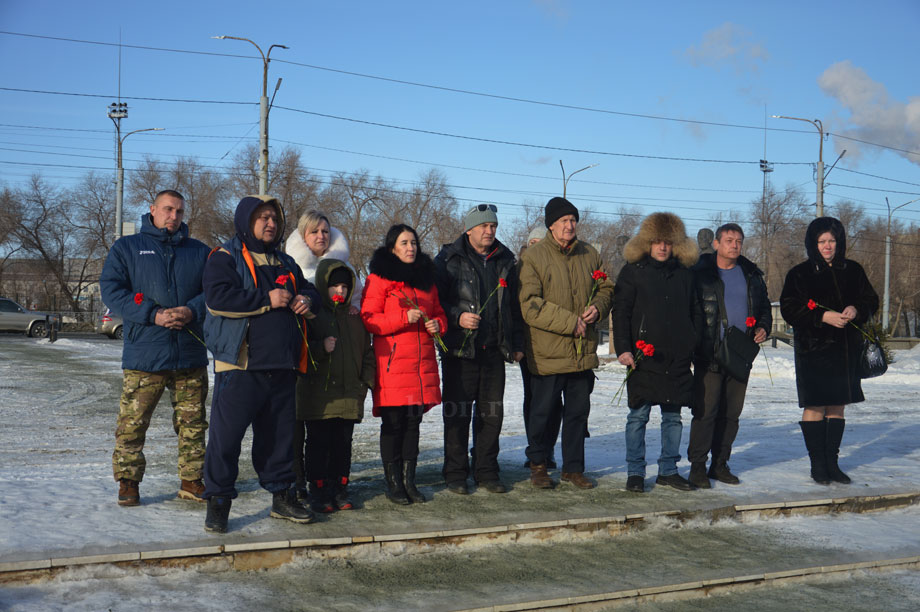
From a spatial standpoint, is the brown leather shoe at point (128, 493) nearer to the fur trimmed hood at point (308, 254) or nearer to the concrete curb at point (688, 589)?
the fur trimmed hood at point (308, 254)

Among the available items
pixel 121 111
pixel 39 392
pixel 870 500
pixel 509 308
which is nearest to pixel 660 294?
pixel 509 308

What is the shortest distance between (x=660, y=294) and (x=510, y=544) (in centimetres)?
241

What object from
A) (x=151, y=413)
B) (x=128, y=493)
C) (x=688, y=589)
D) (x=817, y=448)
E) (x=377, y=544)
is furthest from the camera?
(x=817, y=448)

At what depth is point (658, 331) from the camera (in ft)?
20.9

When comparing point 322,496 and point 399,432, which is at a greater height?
point 399,432

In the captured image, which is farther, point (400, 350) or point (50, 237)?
point (50, 237)

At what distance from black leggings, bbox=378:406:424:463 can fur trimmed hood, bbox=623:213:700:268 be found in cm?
220

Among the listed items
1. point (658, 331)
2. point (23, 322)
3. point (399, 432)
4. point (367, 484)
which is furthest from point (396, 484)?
point (23, 322)

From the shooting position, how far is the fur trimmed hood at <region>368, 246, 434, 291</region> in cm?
580

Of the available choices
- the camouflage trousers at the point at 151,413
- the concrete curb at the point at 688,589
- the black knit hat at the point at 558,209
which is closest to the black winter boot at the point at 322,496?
the camouflage trousers at the point at 151,413

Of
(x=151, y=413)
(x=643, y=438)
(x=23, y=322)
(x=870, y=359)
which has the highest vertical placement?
(x=870, y=359)

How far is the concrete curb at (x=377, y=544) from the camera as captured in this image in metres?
4.19

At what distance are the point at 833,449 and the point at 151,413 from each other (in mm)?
5463

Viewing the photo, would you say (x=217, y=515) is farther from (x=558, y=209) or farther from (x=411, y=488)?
(x=558, y=209)
